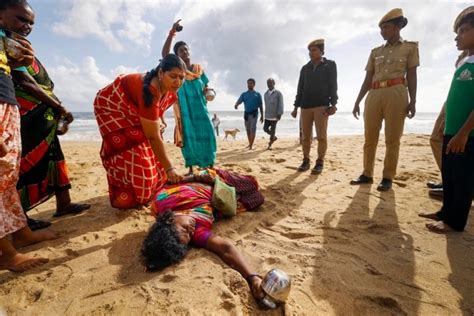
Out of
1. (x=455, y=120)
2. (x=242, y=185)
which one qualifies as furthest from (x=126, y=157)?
(x=455, y=120)

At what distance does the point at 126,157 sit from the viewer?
96.0 inches

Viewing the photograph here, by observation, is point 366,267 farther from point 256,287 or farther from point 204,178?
point 204,178

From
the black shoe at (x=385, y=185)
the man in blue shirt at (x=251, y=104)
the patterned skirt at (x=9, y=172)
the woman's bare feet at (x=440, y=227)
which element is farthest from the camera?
the man in blue shirt at (x=251, y=104)

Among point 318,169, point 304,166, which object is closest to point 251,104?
point 304,166

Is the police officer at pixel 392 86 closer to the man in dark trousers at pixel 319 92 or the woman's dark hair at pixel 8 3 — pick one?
the man in dark trousers at pixel 319 92

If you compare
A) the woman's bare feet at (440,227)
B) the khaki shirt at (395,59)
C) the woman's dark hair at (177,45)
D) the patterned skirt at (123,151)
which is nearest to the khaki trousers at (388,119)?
the khaki shirt at (395,59)

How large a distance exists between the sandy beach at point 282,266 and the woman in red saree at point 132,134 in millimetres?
252

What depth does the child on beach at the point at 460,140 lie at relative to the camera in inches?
77.3

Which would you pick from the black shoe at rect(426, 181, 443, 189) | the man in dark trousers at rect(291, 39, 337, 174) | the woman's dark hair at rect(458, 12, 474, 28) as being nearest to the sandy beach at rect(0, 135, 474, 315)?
the black shoe at rect(426, 181, 443, 189)

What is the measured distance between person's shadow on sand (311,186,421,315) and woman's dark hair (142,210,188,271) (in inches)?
33.0

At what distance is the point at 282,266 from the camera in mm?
1685

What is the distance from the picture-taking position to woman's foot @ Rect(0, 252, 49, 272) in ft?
5.41

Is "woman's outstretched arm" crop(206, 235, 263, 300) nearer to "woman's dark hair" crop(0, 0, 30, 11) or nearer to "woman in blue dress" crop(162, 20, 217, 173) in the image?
"woman in blue dress" crop(162, 20, 217, 173)

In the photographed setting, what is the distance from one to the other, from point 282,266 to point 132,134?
173 cm
